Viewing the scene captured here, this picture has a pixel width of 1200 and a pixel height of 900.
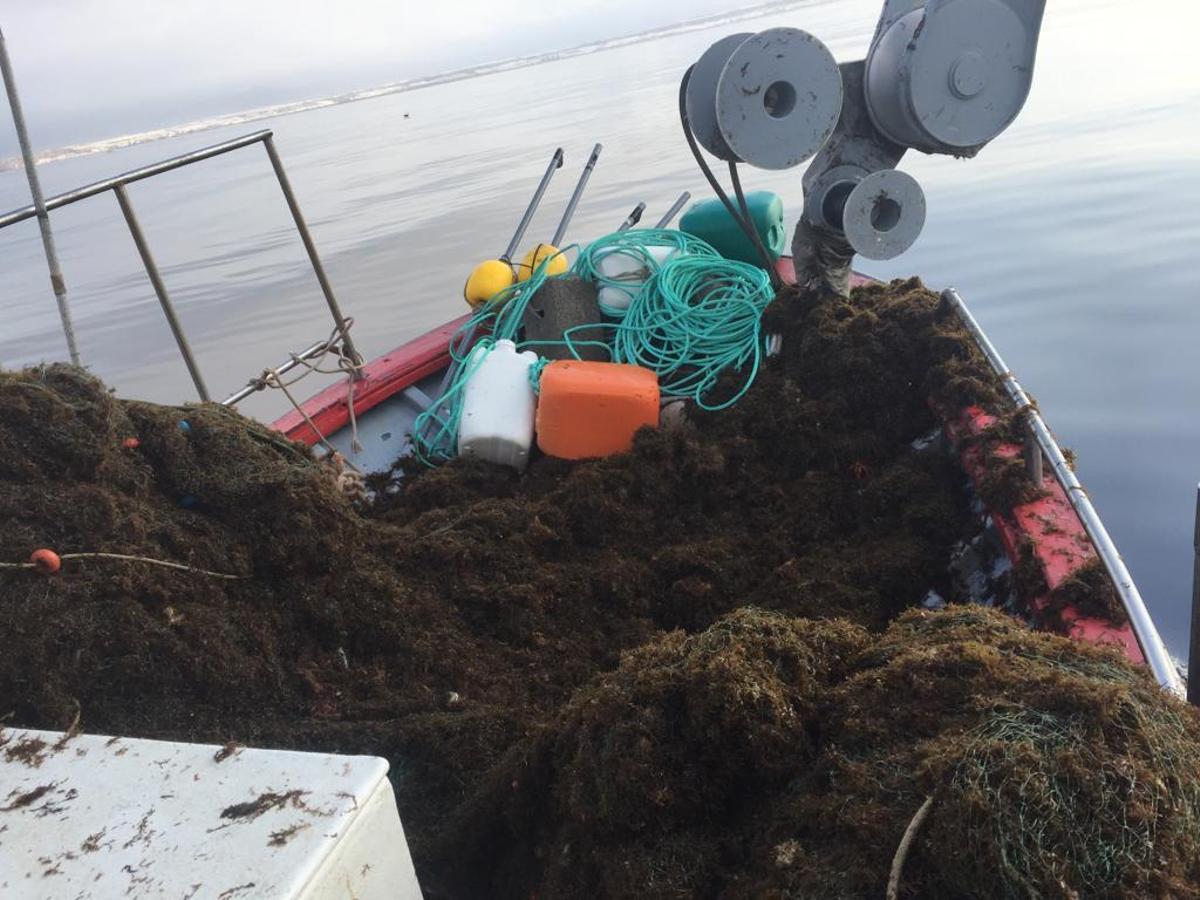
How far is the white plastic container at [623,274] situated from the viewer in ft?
15.5

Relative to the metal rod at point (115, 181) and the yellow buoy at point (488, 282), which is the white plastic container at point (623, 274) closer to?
the yellow buoy at point (488, 282)

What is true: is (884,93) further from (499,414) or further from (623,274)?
(499,414)

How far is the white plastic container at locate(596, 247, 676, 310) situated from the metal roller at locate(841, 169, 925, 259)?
1.34 metres

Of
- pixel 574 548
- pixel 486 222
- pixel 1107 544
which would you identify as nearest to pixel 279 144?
pixel 486 222

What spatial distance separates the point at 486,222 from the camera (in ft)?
33.9

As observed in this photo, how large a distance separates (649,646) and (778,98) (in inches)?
98.4

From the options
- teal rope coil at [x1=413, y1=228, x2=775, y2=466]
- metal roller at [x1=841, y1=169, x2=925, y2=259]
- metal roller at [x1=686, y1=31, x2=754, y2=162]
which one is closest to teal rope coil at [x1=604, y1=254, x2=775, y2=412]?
teal rope coil at [x1=413, y1=228, x2=775, y2=466]

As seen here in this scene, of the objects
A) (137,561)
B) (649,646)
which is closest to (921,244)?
(649,646)

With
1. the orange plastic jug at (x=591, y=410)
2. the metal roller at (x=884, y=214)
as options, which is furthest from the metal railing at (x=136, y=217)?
the metal roller at (x=884, y=214)

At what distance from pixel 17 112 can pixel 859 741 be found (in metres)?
3.84

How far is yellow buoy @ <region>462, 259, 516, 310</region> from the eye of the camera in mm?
5246

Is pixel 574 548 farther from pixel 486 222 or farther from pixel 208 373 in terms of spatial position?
pixel 486 222

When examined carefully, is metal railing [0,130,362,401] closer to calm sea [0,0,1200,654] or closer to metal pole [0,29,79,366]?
metal pole [0,29,79,366]

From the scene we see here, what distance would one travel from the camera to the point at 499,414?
4078 millimetres
